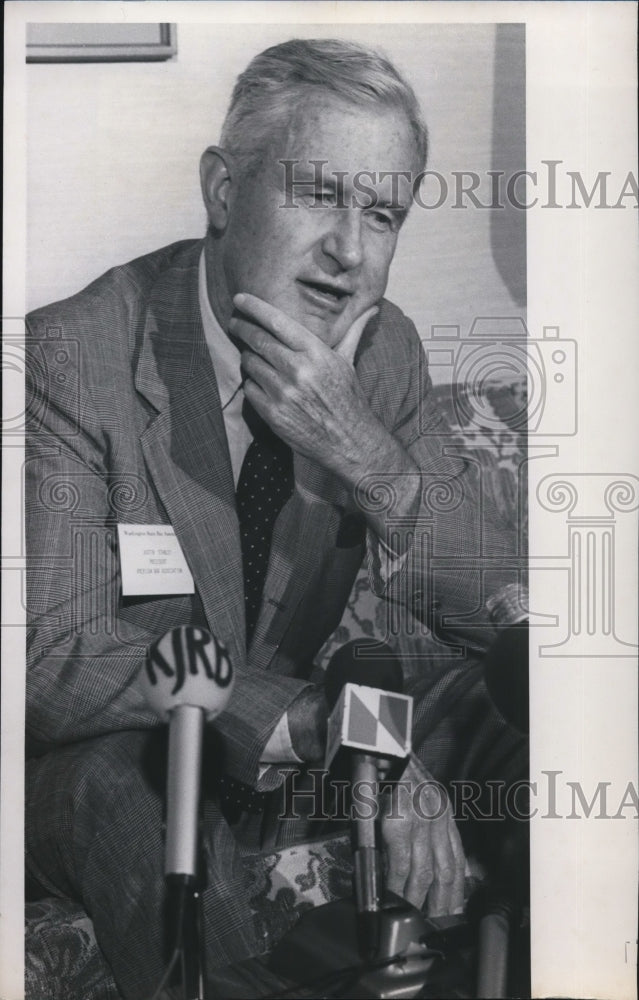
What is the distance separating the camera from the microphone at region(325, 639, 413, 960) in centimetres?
220

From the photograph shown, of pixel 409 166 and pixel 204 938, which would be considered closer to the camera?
pixel 204 938

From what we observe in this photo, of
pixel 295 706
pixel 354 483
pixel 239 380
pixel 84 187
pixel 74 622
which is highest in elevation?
pixel 84 187

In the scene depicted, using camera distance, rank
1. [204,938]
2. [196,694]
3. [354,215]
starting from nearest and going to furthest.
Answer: [196,694], [204,938], [354,215]

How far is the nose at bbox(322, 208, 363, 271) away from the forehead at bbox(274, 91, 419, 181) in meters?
0.09

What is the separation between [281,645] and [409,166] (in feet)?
3.36

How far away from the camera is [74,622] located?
244 centimetres

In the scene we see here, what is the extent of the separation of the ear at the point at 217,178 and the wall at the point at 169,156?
22 millimetres

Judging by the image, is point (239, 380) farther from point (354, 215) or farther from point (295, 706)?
point (295, 706)

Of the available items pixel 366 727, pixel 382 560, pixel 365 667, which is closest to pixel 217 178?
pixel 382 560

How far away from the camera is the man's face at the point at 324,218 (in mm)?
2479

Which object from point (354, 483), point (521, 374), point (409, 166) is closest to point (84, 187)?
point (409, 166)

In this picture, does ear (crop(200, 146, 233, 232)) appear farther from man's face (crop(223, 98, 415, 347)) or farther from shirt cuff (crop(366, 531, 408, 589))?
shirt cuff (crop(366, 531, 408, 589))

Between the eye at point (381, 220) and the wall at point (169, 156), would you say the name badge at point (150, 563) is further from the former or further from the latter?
the eye at point (381, 220)
